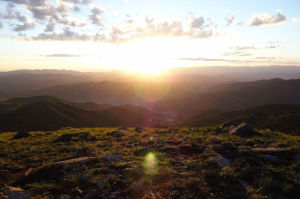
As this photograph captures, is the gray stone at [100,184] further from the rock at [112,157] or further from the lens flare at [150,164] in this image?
the rock at [112,157]

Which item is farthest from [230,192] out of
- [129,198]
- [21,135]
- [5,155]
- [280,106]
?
[280,106]

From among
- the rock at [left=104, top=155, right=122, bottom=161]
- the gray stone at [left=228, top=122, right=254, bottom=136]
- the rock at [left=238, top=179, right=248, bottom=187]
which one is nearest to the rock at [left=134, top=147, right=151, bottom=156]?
the rock at [left=104, top=155, right=122, bottom=161]

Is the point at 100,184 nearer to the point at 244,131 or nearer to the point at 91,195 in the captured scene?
the point at 91,195

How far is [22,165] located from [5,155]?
3.79 m

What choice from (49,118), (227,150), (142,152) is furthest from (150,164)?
(49,118)

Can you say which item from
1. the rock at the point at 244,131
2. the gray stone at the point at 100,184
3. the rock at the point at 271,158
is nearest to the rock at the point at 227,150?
the rock at the point at 271,158

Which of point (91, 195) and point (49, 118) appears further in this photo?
point (49, 118)

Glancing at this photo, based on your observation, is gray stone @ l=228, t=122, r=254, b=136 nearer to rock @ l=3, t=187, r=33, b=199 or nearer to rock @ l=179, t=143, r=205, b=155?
rock @ l=179, t=143, r=205, b=155

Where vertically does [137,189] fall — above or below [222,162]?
below

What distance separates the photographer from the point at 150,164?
10.3 metres

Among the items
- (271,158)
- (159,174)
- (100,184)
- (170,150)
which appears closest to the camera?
(100,184)

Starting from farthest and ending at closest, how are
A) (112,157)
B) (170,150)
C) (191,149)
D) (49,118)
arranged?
(49,118) < (170,150) < (191,149) < (112,157)

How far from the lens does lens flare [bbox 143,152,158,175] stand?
9.41m

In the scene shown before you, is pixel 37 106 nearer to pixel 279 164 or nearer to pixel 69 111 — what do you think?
pixel 69 111
